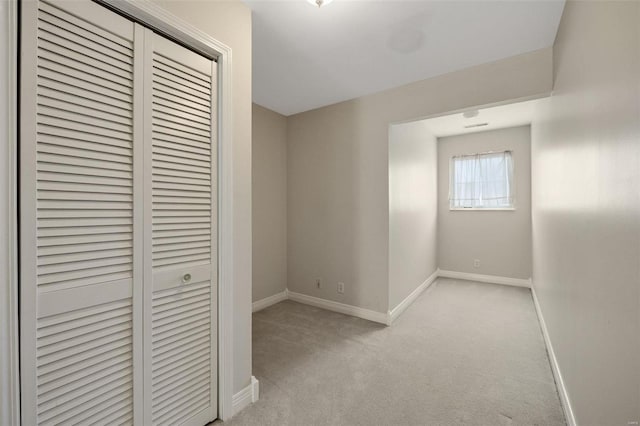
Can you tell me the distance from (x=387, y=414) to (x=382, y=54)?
2534 mm

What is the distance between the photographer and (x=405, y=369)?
2141 mm

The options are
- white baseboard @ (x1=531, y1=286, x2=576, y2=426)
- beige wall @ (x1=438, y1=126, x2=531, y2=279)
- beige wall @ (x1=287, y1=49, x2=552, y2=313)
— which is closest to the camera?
white baseboard @ (x1=531, y1=286, x2=576, y2=426)

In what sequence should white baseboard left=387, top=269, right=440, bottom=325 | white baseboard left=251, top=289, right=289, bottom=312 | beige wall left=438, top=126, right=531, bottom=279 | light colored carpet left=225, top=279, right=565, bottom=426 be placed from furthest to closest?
beige wall left=438, top=126, right=531, bottom=279
white baseboard left=251, top=289, right=289, bottom=312
white baseboard left=387, top=269, right=440, bottom=325
light colored carpet left=225, top=279, right=565, bottom=426

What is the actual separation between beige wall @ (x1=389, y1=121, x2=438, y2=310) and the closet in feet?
6.69

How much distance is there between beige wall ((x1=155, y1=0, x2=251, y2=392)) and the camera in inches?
64.6

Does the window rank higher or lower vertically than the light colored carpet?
higher

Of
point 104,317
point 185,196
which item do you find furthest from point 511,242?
point 104,317

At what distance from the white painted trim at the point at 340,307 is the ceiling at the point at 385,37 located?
7.86 ft

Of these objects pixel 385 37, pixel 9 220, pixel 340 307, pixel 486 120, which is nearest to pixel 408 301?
pixel 340 307

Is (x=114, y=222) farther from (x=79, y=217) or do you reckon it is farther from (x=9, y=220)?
(x=9, y=220)

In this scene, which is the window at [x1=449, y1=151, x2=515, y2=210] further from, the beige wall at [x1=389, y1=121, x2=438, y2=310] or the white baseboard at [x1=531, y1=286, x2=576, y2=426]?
the white baseboard at [x1=531, y1=286, x2=576, y2=426]

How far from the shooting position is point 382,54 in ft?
7.27

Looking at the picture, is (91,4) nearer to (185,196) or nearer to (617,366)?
(185,196)

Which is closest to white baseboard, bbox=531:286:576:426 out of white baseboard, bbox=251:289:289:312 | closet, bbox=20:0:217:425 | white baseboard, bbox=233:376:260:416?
white baseboard, bbox=233:376:260:416
